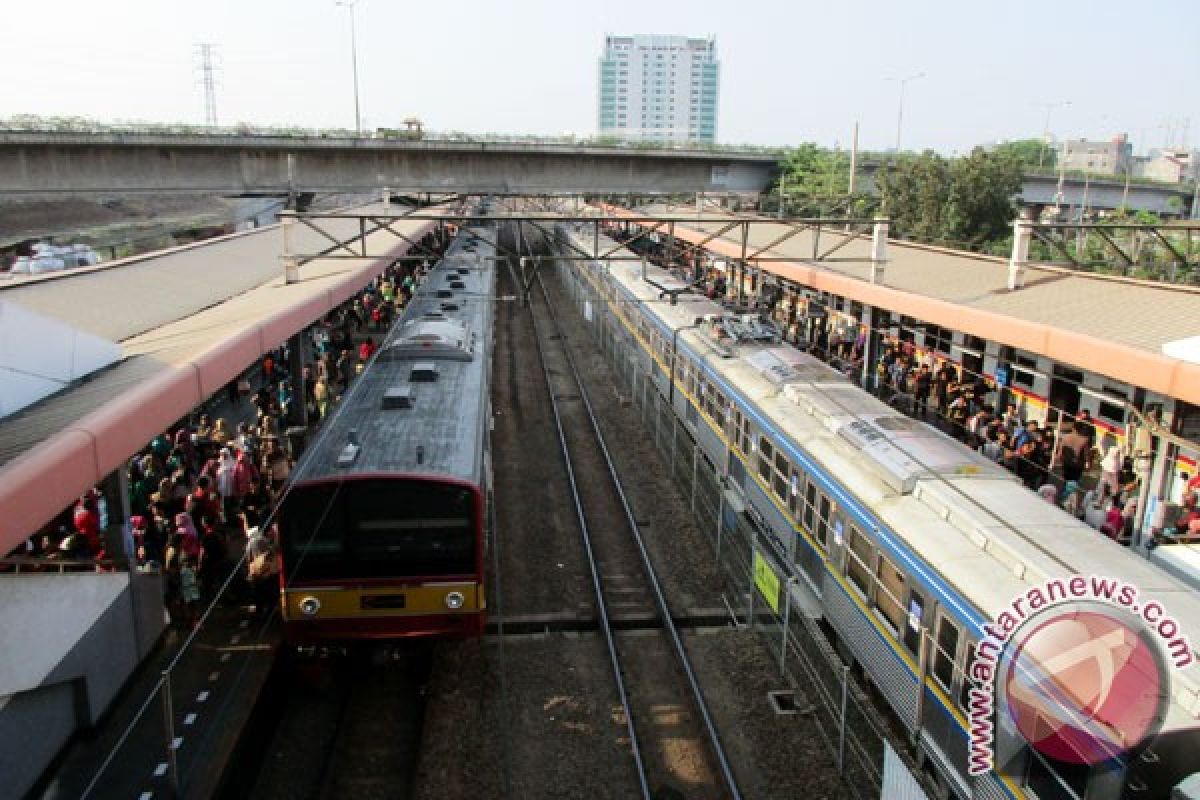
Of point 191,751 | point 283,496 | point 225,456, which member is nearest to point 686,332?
point 225,456

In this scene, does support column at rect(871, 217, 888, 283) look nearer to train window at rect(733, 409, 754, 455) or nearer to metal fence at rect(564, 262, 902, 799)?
metal fence at rect(564, 262, 902, 799)

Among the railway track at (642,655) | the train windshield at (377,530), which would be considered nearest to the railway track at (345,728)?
the train windshield at (377,530)

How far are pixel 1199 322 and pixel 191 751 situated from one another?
14.0 m

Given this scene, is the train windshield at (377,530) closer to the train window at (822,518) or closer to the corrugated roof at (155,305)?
the corrugated roof at (155,305)

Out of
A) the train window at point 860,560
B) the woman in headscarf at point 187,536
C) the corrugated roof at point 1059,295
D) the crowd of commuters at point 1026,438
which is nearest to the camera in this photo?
Answer: the train window at point 860,560

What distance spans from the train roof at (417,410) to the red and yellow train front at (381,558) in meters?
0.23

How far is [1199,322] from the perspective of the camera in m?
13.2

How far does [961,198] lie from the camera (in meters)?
35.7

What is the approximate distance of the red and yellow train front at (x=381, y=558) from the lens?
31.0 ft

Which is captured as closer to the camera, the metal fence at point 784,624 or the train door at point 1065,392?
the metal fence at point 784,624

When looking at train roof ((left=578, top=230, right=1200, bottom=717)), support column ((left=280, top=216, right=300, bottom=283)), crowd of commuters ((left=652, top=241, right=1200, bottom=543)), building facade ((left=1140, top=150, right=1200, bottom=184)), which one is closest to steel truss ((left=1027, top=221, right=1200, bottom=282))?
crowd of commuters ((left=652, top=241, right=1200, bottom=543))

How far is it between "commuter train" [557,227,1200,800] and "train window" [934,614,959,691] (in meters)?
0.02

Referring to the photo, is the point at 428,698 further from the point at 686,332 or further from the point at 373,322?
the point at 373,322

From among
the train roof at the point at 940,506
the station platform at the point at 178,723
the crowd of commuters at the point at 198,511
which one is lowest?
the station platform at the point at 178,723
